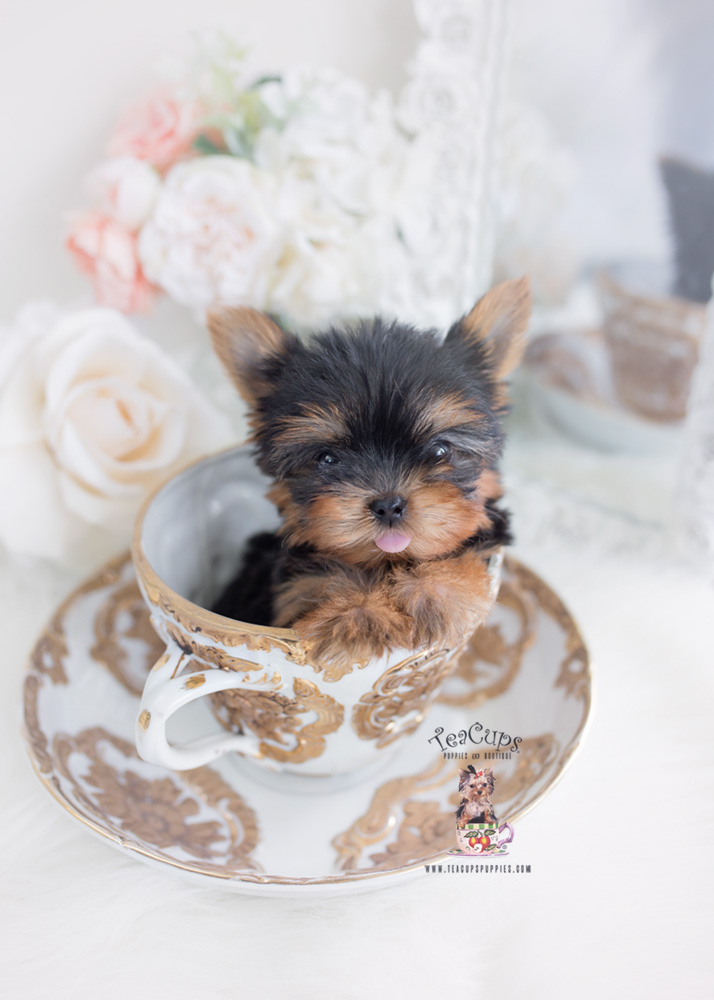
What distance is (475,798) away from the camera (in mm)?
1062

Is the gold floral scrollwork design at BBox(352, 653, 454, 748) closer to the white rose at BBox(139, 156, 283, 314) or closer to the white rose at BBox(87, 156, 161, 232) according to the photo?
the white rose at BBox(139, 156, 283, 314)

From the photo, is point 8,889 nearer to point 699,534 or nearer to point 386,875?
point 386,875

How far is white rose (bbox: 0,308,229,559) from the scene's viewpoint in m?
1.45

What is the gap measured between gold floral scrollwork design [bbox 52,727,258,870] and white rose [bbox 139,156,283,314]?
0.92 metres

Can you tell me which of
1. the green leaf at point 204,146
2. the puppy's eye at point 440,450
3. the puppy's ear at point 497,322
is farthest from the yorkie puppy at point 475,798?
the green leaf at point 204,146

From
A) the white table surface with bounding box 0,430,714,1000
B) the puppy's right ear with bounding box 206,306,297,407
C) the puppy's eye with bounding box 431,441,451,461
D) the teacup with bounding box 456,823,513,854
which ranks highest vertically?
the puppy's right ear with bounding box 206,306,297,407

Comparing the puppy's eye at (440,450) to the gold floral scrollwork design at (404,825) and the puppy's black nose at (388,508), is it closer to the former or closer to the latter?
the puppy's black nose at (388,508)

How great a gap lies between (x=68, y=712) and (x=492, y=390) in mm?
903

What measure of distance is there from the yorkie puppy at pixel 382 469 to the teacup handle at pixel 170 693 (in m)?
0.12

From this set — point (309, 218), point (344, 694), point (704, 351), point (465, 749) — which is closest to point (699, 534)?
point (704, 351)

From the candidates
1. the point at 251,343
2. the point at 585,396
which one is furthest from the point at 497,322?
the point at 585,396

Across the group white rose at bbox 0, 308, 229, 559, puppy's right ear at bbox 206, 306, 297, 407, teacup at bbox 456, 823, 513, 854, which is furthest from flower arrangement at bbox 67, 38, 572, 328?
teacup at bbox 456, 823, 513, 854

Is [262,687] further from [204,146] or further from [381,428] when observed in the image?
[204,146]

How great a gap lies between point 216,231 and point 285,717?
100 centimetres
